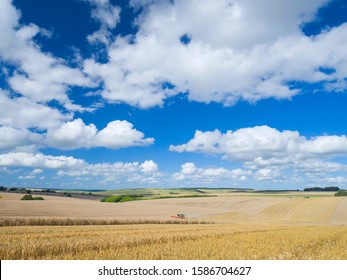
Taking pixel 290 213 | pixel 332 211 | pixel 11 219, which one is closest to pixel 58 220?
pixel 11 219

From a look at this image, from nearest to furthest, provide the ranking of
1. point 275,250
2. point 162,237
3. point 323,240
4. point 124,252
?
point 124,252 → point 275,250 → point 162,237 → point 323,240

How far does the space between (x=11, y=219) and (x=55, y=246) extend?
77.6 ft

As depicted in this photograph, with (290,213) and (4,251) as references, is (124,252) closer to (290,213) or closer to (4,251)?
(4,251)

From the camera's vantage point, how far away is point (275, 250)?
1543 cm

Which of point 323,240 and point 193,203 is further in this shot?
point 193,203

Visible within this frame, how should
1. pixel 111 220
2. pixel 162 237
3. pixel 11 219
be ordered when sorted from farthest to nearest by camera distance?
pixel 111 220, pixel 11 219, pixel 162 237

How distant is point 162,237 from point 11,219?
2238 cm

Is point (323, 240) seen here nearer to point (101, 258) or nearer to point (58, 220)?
point (101, 258)
